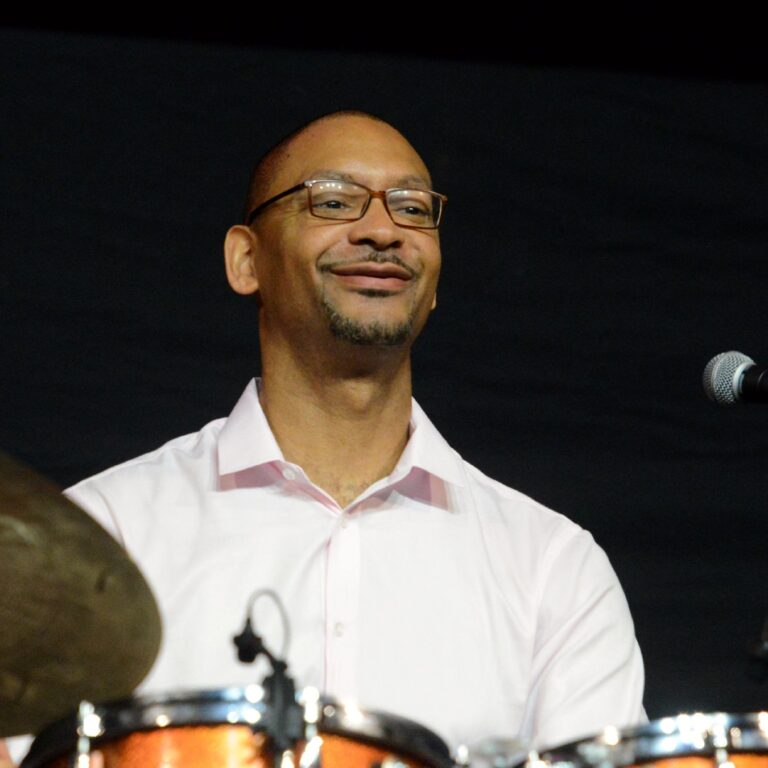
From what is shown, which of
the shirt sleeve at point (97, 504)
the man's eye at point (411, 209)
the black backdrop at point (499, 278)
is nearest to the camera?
the shirt sleeve at point (97, 504)

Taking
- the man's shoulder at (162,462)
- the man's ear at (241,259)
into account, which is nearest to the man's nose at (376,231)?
the man's ear at (241,259)

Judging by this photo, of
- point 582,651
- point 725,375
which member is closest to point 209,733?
point 725,375

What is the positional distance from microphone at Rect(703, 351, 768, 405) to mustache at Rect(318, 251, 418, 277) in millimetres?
789

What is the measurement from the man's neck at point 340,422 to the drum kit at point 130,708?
37.8 inches

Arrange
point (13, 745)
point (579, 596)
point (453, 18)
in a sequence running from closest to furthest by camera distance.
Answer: point (13, 745), point (579, 596), point (453, 18)

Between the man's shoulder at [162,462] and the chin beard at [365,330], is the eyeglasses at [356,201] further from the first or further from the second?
the man's shoulder at [162,462]

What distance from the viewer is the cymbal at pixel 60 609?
2070 mm

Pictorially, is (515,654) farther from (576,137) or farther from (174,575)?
(576,137)

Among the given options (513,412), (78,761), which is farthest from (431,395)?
(78,761)

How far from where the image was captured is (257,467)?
304 cm

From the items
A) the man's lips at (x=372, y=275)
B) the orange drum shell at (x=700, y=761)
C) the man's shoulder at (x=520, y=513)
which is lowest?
the orange drum shell at (x=700, y=761)

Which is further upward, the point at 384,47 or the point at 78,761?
the point at 384,47

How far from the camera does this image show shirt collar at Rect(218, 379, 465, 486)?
3.02 metres

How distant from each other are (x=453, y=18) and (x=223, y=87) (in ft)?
1.45
